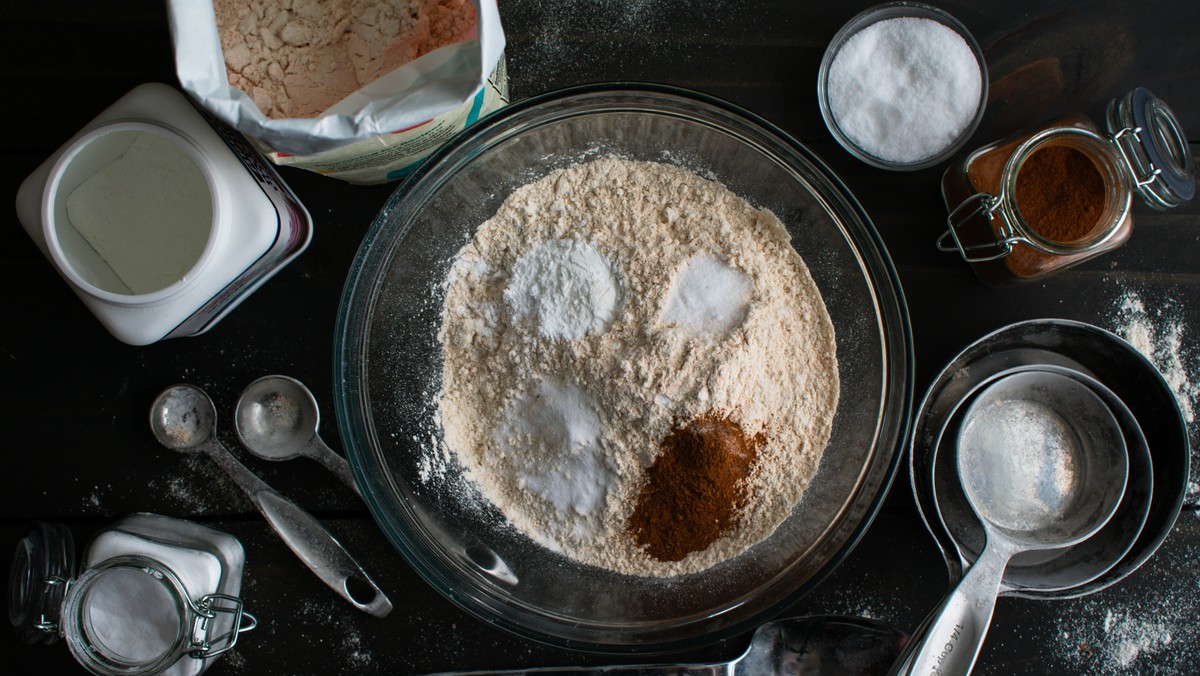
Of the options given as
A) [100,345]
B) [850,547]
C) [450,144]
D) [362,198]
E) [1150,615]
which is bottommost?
[1150,615]

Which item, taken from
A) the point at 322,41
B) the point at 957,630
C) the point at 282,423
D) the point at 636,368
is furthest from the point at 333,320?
the point at 957,630

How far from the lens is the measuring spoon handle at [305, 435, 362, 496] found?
112cm

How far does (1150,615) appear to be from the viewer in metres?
1.19

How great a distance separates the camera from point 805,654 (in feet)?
3.72

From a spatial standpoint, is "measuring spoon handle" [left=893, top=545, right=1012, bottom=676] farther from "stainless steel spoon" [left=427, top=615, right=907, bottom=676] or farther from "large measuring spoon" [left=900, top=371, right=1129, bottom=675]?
"stainless steel spoon" [left=427, top=615, right=907, bottom=676]

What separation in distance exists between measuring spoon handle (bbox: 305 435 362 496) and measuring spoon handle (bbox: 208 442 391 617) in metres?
0.08

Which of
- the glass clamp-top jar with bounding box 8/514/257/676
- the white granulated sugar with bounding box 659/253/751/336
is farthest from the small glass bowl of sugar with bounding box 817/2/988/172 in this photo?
the glass clamp-top jar with bounding box 8/514/257/676

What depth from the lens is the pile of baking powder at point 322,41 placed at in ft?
3.11

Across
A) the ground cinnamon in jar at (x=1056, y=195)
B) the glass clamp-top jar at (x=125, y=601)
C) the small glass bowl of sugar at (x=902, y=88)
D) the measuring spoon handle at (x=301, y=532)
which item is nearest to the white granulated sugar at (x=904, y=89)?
the small glass bowl of sugar at (x=902, y=88)

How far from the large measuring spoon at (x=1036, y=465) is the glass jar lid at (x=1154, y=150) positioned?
30 cm

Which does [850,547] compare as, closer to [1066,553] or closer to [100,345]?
[1066,553]

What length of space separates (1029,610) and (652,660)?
23.8 inches

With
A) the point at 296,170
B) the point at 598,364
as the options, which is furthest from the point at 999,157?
the point at 296,170

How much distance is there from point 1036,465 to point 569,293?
0.75 meters
